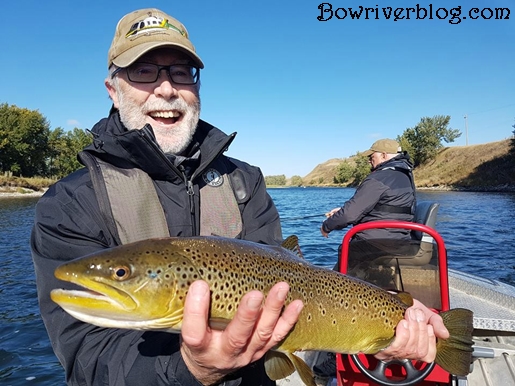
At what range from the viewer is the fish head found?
60.7 inches

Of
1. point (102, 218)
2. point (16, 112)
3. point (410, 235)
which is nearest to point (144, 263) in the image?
point (102, 218)

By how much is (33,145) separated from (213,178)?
79.1m

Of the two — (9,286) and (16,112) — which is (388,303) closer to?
(9,286)

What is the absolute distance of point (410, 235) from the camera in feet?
20.7

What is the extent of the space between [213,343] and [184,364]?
21 cm

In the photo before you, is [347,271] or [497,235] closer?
[347,271]

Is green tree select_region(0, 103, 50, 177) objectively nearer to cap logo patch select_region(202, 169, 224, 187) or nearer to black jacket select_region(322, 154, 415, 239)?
black jacket select_region(322, 154, 415, 239)

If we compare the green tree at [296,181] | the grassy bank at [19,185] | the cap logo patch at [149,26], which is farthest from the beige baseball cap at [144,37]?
the green tree at [296,181]

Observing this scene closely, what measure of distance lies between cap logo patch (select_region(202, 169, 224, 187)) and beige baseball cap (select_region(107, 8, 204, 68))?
0.72m

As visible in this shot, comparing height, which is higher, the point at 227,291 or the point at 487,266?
the point at 227,291

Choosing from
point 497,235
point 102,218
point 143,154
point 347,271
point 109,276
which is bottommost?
point 497,235

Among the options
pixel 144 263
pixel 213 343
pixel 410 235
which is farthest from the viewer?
pixel 410 235

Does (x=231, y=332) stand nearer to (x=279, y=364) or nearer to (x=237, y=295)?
(x=237, y=295)

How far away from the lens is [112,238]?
2.19 metres
